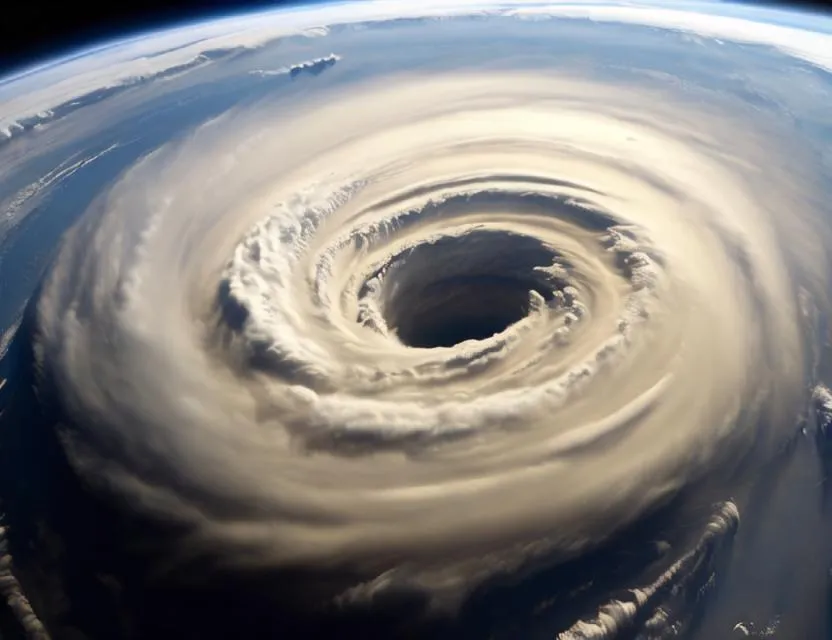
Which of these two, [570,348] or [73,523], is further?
[570,348]

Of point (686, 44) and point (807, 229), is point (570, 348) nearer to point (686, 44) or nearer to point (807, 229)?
point (807, 229)

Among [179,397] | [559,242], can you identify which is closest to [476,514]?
[179,397]

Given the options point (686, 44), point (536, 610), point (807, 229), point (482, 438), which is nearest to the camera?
point (536, 610)

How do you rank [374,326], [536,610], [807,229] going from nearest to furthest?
[536,610] < [374,326] < [807,229]

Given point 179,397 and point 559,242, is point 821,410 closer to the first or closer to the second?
point 559,242

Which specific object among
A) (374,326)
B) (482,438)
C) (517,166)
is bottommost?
(482,438)

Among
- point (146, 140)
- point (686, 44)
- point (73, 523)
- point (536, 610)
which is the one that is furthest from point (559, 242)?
point (686, 44)

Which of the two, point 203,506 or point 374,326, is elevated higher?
point 374,326
